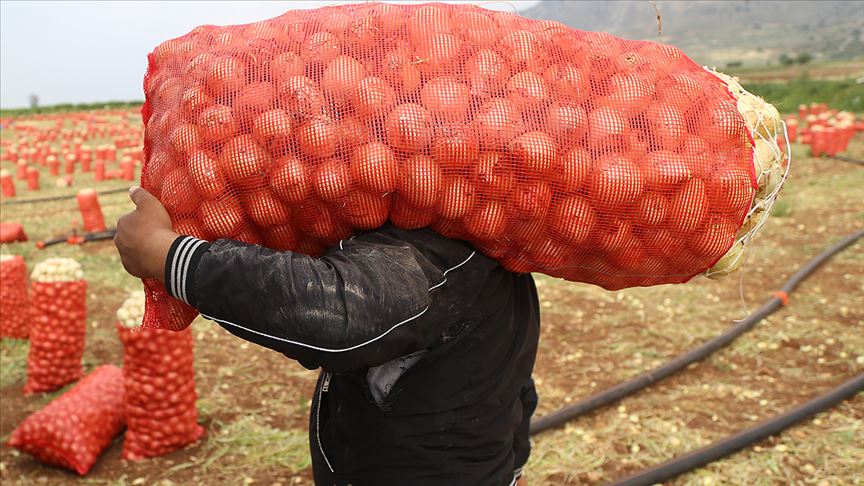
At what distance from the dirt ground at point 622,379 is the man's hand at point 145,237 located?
7.33 ft

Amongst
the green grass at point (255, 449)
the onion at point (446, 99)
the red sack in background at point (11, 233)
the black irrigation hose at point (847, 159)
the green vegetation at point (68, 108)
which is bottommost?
the green vegetation at point (68, 108)

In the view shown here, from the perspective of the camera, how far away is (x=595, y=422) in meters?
3.72

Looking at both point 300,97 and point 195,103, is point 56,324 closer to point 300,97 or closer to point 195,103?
point 195,103

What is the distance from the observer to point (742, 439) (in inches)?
130

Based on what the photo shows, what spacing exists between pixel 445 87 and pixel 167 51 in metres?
0.64

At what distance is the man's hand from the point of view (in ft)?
4.19

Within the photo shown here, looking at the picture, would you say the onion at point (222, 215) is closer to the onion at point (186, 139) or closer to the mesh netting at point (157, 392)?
the onion at point (186, 139)

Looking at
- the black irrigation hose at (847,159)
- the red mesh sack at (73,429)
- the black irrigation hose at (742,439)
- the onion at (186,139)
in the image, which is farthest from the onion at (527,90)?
the black irrigation hose at (847,159)

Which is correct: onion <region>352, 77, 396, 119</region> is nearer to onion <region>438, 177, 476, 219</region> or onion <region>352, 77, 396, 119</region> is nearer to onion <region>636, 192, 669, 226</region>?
onion <region>438, 177, 476, 219</region>

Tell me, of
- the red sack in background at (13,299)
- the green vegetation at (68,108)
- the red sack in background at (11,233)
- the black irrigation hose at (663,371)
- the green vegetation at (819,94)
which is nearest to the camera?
the black irrigation hose at (663,371)

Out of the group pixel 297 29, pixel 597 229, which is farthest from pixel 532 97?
pixel 297 29

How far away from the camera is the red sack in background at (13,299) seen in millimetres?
4609

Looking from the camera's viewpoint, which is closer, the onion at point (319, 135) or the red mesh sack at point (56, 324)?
the onion at point (319, 135)

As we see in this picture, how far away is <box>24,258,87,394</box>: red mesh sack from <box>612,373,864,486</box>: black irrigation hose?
9.98 ft
